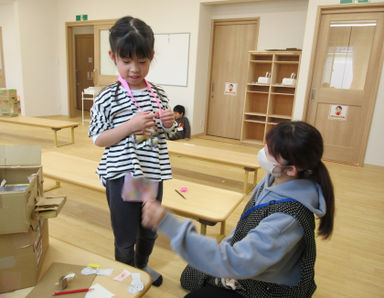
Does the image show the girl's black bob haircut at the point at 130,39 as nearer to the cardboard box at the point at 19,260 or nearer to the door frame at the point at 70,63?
the cardboard box at the point at 19,260

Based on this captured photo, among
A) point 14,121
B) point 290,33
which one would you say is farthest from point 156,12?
point 14,121

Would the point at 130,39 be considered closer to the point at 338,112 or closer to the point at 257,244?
the point at 257,244

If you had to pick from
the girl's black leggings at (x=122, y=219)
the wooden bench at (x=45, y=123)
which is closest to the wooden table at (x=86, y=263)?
the girl's black leggings at (x=122, y=219)

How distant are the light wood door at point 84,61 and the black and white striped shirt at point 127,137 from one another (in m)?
7.62

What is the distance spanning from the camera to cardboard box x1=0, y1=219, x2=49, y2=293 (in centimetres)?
93

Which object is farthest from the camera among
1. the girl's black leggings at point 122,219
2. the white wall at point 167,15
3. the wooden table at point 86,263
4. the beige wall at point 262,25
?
the white wall at point 167,15

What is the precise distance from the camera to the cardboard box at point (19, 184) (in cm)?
87

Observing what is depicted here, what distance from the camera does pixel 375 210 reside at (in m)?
2.88

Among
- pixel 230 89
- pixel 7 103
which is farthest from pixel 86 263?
pixel 7 103

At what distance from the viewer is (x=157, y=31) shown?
5809mm

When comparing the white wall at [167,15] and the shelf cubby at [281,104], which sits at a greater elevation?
the white wall at [167,15]

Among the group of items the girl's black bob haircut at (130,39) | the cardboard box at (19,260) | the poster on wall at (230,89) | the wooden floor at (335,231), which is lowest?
the wooden floor at (335,231)

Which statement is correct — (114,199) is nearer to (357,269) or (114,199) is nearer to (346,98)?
(357,269)

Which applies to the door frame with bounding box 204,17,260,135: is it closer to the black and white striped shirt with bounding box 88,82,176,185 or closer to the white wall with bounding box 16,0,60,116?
the white wall with bounding box 16,0,60,116
